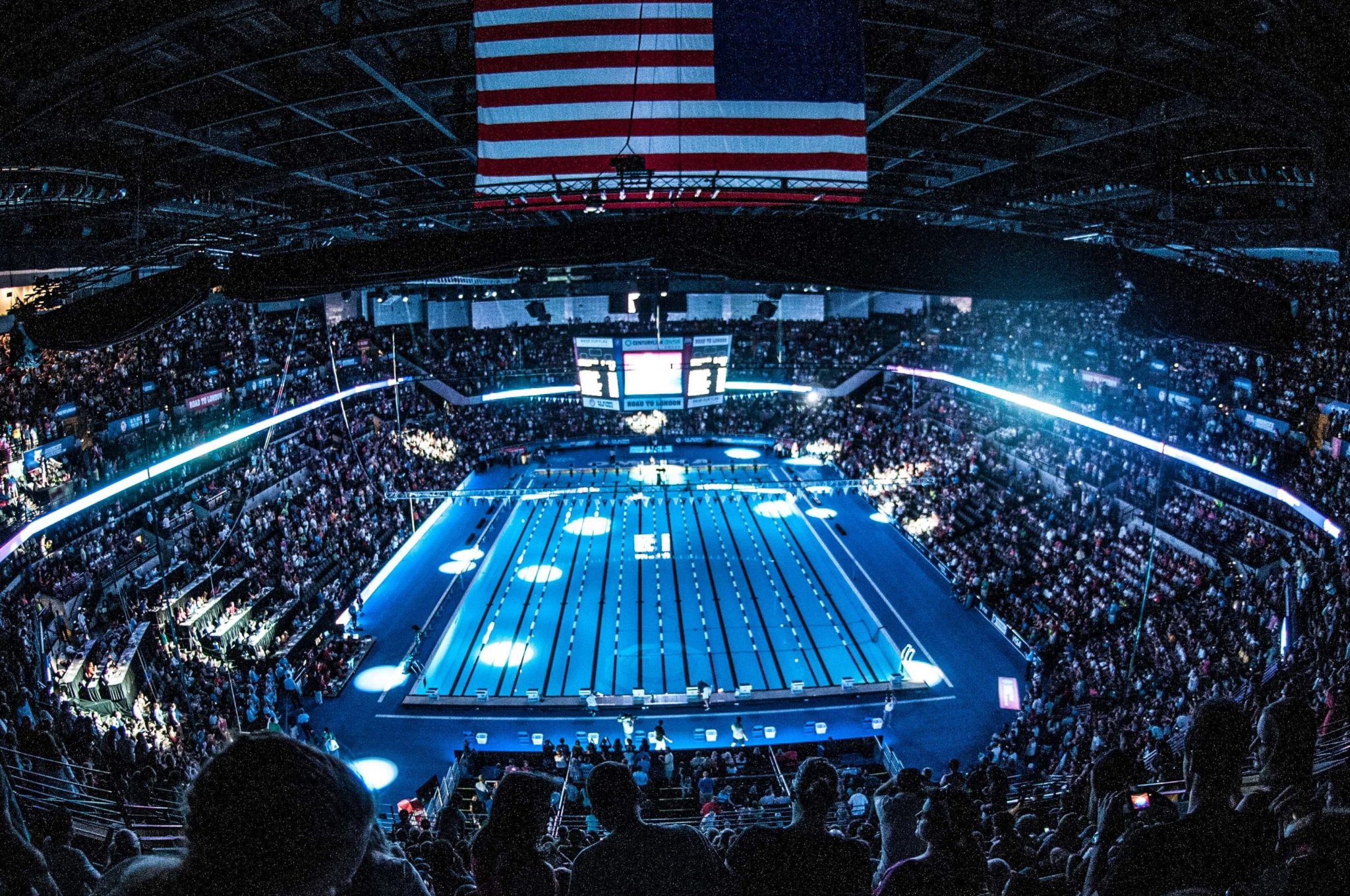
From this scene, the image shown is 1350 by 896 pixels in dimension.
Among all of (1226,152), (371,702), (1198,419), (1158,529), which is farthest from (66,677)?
(1198,419)

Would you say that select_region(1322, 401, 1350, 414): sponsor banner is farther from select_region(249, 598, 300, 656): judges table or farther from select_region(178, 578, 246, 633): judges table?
select_region(178, 578, 246, 633): judges table

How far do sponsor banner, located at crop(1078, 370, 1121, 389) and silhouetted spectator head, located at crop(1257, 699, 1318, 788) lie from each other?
75.4 ft

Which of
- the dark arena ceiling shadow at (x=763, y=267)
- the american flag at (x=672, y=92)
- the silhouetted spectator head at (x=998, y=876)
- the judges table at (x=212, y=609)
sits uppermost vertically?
the american flag at (x=672, y=92)

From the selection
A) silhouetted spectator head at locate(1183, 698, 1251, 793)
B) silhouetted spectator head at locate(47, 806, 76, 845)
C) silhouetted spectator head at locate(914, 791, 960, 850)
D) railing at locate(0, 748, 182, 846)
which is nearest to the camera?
silhouetted spectator head at locate(1183, 698, 1251, 793)

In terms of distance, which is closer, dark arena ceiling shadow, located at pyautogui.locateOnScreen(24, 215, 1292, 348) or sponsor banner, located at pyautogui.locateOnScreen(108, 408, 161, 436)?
dark arena ceiling shadow, located at pyautogui.locateOnScreen(24, 215, 1292, 348)

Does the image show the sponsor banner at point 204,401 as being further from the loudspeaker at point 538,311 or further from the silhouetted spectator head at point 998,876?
the silhouetted spectator head at point 998,876

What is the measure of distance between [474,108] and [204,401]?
16.7 meters

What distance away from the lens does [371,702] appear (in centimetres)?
1431

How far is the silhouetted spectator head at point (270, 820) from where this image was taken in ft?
3.91

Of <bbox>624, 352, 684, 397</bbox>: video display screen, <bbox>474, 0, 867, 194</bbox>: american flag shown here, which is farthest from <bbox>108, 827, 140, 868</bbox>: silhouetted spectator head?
<bbox>624, 352, 684, 397</bbox>: video display screen

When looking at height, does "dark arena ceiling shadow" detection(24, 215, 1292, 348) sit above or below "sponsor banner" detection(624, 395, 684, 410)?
above

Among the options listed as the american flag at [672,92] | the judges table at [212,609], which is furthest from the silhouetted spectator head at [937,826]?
the judges table at [212,609]

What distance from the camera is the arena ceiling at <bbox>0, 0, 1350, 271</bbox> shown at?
5.52 m

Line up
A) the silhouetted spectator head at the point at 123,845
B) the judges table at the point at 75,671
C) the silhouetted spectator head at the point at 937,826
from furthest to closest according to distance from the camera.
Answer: the judges table at the point at 75,671 < the silhouetted spectator head at the point at 123,845 < the silhouetted spectator head at the point at 937,826
